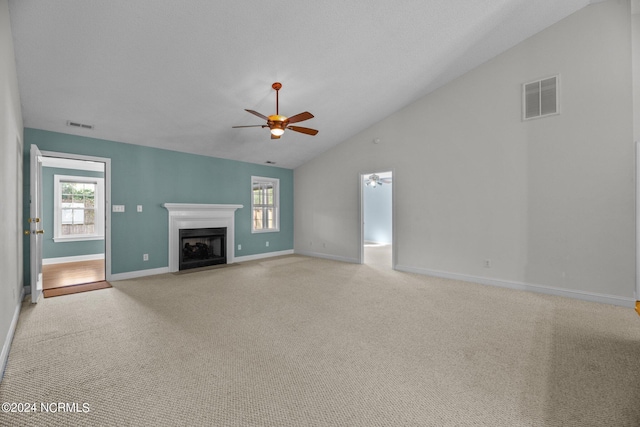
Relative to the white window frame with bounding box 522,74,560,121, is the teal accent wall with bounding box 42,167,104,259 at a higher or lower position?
lower

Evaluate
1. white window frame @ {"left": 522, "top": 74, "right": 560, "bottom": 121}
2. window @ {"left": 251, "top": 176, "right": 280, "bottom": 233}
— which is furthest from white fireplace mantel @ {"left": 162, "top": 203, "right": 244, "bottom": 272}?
white window frame @ {"left": 522, "top": 74, "right": 560, "bottom": 121}

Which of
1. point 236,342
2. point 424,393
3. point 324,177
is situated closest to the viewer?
point 424,393

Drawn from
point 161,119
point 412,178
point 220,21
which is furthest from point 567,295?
point 161,119

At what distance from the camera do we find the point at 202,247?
6281 millimetres

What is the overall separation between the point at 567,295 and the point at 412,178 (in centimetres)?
292

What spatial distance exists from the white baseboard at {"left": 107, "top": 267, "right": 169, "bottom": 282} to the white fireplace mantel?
0.16 m

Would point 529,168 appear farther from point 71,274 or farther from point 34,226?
point 71,274

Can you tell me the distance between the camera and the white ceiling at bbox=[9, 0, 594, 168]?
2779 mm

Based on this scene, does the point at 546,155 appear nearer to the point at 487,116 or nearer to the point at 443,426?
the point at 487,116

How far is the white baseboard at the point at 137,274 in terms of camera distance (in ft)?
15.9

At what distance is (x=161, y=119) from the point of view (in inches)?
176

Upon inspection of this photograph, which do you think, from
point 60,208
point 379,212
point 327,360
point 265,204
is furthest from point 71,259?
point 379,212

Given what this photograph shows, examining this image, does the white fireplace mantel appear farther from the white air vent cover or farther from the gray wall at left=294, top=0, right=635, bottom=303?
the white air vent cover

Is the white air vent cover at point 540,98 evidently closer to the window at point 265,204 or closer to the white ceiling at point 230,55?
the white ceiling at point 230,55
